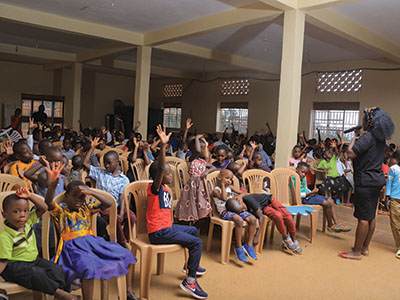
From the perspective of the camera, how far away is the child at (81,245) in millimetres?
2209

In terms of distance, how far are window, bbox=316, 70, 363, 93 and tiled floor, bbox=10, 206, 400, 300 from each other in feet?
22.9

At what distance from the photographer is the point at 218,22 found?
259 inches

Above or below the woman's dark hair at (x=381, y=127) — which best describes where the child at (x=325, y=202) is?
below

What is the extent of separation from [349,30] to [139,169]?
4622 mm

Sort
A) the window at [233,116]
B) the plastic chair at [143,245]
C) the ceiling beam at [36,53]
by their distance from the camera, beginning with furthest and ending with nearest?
the window at [233,116] < the ceiling beam at [36,53] < the plastic chair at [143,245]

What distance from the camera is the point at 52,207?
2377mm

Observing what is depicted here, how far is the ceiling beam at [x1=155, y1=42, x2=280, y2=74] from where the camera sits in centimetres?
895

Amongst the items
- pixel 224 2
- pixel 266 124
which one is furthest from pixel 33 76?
pixel 224 2

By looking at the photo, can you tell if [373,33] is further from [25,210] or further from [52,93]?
[52,93]

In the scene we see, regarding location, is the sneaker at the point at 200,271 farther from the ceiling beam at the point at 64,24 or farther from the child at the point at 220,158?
the ceiling beam at the point at 64,24

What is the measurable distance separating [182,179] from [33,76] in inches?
454

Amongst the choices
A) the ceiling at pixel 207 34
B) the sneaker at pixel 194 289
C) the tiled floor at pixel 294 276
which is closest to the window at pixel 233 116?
the ceiling at pixel 207 34

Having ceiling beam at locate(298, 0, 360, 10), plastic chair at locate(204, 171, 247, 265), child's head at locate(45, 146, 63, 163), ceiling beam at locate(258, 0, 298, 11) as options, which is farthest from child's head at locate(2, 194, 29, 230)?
ceiling beam at locate(298, 0, 360, 10)

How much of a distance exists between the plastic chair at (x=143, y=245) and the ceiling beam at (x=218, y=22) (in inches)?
159
